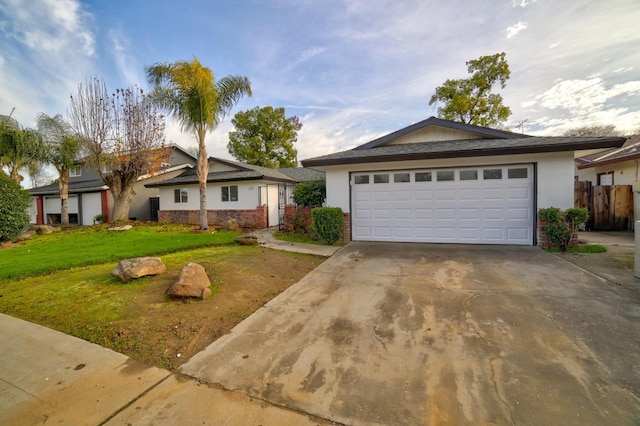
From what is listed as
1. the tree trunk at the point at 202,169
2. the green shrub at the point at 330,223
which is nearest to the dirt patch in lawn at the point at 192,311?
the green shrub at the point at 330,223

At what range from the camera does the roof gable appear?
31.5 ft

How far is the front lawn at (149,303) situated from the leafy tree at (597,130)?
38.1 m

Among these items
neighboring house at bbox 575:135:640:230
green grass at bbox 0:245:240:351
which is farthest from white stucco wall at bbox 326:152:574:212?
green grass at bbox 0:245:240:351

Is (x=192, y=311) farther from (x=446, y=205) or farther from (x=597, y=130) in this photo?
(x=597, y=130)

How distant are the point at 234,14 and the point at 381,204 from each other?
8.04 m

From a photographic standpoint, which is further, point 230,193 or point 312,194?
point 230,193

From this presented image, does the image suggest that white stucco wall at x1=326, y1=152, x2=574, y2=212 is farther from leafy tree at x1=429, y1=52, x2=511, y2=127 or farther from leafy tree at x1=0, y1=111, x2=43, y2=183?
leafy tree at x1=0, y1=111, x2=43, y2=183

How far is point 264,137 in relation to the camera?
105 ft

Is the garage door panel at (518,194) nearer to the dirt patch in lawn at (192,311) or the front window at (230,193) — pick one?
the dirt patch in lawn at (192,311)

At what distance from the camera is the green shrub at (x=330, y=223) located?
9094 mm

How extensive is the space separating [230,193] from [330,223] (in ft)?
29.1

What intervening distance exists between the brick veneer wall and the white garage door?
692cm

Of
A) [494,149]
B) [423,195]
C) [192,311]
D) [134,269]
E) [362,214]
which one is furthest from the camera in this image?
[362,214]

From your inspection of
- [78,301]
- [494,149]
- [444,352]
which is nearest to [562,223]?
[494,149]
